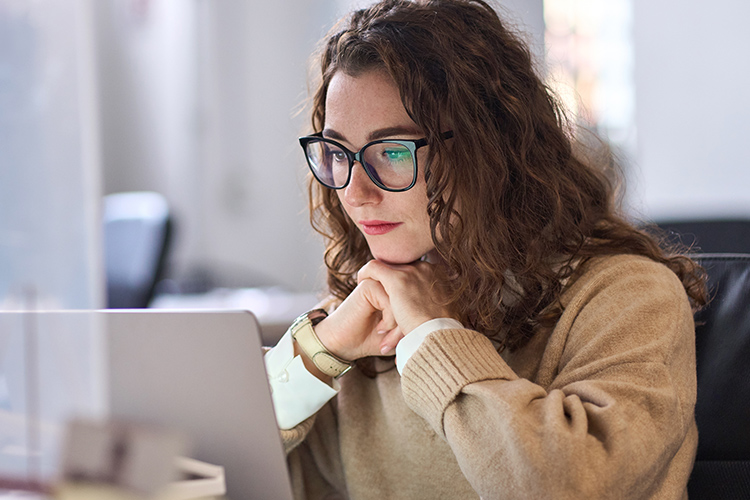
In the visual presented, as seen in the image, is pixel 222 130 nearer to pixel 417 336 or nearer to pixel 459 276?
pixel 459 276

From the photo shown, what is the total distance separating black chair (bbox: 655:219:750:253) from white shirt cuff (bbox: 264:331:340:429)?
2.33ft

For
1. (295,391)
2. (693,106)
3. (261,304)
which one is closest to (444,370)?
(295,391)

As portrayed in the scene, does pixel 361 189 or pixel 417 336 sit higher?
pixel 361 189

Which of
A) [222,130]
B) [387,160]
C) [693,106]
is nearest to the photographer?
[387,160]

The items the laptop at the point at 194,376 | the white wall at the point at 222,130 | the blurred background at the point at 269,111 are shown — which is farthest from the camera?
the white wall at the point at 222,130

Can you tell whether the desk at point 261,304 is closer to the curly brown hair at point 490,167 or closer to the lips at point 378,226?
the lips at point 378,226

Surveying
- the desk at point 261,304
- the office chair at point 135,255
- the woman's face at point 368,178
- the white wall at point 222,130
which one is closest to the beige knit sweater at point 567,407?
the woman's face at point 368,178

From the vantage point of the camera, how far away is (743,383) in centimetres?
93

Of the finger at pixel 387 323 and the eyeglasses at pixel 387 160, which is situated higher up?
the eyeglasses at pixel 387 160

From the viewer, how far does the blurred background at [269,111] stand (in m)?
2.50

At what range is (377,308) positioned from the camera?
3.13ft

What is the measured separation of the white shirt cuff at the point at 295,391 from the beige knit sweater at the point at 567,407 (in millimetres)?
30

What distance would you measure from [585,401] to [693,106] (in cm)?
224

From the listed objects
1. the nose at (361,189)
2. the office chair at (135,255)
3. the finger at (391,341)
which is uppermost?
the nose at (361,189)
